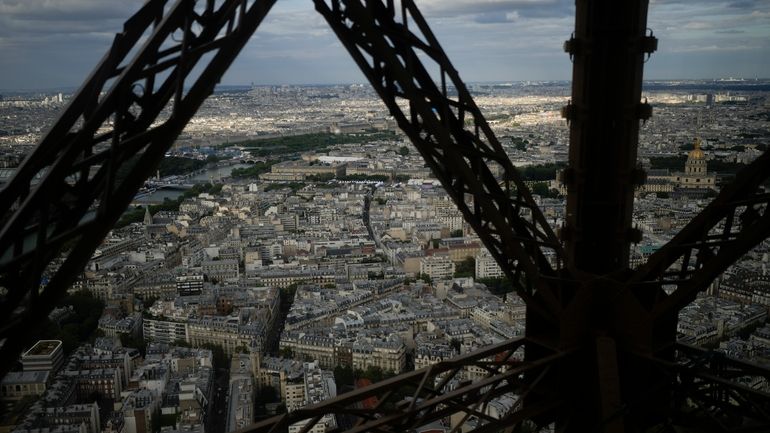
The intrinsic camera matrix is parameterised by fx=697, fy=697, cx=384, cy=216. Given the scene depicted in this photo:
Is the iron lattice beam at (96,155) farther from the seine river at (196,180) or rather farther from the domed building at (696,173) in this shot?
the seine river at (196,180)

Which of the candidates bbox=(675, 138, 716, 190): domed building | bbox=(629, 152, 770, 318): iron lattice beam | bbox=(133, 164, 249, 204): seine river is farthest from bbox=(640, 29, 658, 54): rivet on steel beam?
bbox=(133, 164, 249, 204): seine river

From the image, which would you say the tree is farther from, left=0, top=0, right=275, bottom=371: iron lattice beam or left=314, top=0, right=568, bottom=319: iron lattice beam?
left=0, top=0, right=275, bottom=371: iron lattice beam

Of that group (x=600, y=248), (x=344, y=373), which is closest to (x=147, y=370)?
(x=344, y=373)

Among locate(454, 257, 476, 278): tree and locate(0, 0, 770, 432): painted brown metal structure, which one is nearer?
locate(0, 0, 770, 432): painted brown metal structure

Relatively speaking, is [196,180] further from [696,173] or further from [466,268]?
[696,173]

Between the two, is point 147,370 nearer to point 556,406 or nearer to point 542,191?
point 556,406

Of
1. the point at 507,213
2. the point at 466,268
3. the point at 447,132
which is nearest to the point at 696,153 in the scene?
the point at 466,268

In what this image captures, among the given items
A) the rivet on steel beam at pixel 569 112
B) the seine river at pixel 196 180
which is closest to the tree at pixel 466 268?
the seine river at pixel 196 180

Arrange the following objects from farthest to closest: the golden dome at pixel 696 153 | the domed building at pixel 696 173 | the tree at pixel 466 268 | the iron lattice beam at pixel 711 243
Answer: the tree at pixel 466 268
the golden dome at pixel 696 153
the domed building at pixel 696 173
the iron lattice beam at pixel 711 243
